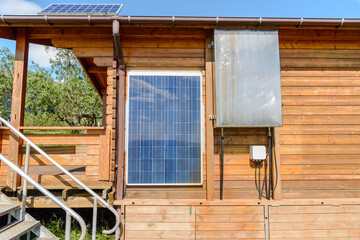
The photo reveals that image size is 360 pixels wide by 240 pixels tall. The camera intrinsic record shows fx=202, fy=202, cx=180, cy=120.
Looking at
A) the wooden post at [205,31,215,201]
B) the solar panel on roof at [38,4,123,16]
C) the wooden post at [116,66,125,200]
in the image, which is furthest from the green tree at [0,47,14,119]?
the wooden post at [205,31,215,201]

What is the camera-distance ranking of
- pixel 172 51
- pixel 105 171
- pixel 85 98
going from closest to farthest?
1. pixel 105 171
2. pixel 172 51
3. pixel 85 98

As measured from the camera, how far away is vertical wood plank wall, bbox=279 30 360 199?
3191 mm

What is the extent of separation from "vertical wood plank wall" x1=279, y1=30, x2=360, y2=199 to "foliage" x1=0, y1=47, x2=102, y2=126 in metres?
11.4

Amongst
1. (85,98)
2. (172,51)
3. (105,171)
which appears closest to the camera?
(105,171)

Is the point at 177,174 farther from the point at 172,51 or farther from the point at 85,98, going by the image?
the point at 85,98

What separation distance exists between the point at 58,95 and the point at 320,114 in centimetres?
1298

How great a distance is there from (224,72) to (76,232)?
3466 mm

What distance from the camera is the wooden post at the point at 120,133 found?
3031 millimetres

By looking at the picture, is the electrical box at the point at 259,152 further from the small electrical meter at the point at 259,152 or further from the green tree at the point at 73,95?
the green tree at the point at 73,95

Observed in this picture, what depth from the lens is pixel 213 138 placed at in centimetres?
310

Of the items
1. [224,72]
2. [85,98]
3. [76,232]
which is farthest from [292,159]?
[85,98]

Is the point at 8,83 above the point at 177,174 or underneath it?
above

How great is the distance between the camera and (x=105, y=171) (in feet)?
9.88

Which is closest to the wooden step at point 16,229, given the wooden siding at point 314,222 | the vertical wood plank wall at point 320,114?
the wooden siding at point 314,222
